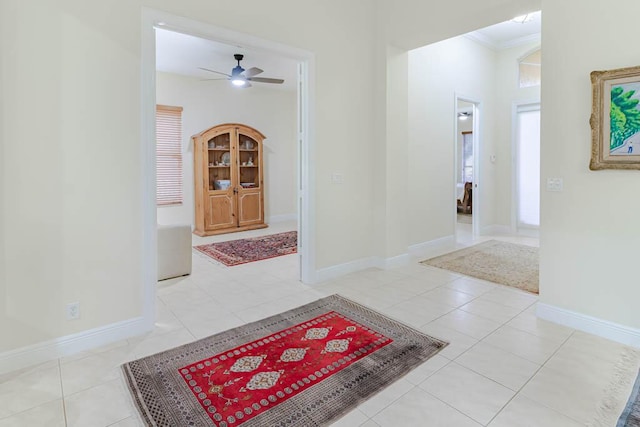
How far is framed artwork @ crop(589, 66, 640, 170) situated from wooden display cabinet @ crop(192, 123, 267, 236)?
569cm

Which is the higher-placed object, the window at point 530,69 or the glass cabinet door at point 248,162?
the window at point 530,69

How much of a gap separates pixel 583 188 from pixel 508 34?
4398 mm

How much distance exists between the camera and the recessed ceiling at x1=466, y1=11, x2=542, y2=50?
5496 millimetres

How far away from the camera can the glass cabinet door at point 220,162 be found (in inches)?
270

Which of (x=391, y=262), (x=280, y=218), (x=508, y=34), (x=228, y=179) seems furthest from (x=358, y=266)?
(x=508, y=34)

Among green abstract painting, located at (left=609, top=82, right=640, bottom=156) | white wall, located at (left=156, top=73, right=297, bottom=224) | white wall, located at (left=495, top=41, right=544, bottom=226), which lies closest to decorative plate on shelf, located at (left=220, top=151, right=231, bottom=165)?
white wall, located at (left=156, top=73, right=297, bottom=224)

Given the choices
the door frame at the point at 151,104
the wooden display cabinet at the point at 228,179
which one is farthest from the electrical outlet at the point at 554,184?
the wooden display cabinet at the point at 228,179

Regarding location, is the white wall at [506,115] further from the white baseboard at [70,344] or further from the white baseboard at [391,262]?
the white baseboard at [70,344]

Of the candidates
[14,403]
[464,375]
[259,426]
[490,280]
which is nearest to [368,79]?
[490,280]

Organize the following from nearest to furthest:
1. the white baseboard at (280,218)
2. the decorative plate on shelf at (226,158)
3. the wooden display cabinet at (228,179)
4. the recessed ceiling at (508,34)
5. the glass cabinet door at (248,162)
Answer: the recessed ceiling at (508,34), the wooden display cabinet at (228,179), the decorative plate on shelf at (226,158), the glass cabinet door at (248,162), the white baseboard at (280,218)

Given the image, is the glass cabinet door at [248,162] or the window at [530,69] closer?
the window at [530,69]

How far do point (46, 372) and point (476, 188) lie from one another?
6.38m

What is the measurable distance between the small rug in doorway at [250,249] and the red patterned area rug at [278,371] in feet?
7.00

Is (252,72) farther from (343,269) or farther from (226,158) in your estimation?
(343,269)
